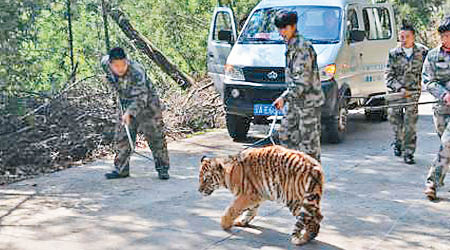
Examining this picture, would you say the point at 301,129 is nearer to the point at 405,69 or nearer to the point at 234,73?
the point at 405,69

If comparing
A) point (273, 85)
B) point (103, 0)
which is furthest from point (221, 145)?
point (103, 0)

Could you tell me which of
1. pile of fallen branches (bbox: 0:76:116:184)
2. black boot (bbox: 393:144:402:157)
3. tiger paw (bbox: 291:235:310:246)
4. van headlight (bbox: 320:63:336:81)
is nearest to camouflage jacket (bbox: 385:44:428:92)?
black boot (bbox: 393:144:402:157)

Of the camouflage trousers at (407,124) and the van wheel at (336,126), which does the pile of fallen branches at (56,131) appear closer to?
the van wheel at (336,126)

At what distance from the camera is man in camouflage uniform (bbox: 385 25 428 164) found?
8672mm

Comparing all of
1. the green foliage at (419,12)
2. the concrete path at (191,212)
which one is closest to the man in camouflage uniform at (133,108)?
the concrete path at (191,212)

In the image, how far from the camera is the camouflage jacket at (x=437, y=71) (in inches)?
273

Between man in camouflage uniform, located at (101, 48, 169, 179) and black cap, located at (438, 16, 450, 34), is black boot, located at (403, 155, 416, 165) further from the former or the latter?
man in camouflage uniform, located at (101, 48, 169, 179)

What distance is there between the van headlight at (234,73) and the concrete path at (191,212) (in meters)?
1.46

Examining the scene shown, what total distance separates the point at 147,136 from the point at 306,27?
11.6ft

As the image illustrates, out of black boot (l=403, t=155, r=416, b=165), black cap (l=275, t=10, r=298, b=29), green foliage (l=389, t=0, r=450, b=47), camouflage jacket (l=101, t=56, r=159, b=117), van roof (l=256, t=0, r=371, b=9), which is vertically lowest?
black boot (l=403, t=155, r=416, b=165)

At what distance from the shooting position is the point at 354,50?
10.6m

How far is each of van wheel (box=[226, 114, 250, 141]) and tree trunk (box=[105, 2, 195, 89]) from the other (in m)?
3.17

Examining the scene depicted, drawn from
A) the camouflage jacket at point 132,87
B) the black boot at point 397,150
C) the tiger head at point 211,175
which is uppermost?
the camouflage jacket at point 132,87

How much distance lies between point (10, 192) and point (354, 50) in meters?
5.59
